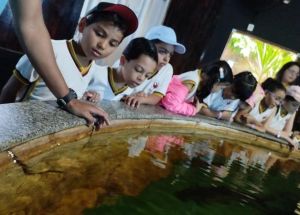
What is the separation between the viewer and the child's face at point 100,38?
7.68ft

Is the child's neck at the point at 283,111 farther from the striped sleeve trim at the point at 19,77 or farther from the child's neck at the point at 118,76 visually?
the striped sleeve trim at the point at 19,77

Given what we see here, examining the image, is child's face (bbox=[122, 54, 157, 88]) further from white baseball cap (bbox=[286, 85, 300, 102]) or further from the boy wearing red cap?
white baseball cap (bbox=[286, 85, 300, 102])

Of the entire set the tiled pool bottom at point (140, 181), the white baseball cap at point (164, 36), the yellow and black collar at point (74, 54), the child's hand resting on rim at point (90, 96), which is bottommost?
the tiled pool bottom at point (140, 181)

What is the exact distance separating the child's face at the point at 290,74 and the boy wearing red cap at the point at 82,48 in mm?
4871

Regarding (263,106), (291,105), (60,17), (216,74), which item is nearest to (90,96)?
(216,74)

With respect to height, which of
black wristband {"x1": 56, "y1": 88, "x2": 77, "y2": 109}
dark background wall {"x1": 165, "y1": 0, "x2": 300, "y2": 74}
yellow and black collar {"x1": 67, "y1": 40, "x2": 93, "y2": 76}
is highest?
dark background wall {"x1": 165, "y1": 0, "x2": 300, "y2": 74}

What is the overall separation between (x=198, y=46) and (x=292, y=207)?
5772 millimetres

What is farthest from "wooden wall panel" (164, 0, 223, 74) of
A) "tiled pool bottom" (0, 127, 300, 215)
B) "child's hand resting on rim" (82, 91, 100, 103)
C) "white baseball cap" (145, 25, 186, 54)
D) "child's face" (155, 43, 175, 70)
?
"child's hand resting on rim" (82, 91, 100, 103)

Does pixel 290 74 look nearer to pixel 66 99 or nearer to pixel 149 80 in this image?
pixel 149 80

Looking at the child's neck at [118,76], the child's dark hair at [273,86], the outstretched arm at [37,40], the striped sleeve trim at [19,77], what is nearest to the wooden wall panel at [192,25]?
the child's dark hair at [273,86]

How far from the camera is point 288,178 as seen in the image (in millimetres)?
4117

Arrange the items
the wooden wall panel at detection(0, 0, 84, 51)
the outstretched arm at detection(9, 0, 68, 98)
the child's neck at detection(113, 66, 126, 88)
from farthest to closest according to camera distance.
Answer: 1. the wooden wall panel at detection(0, 0, 84, 51)
2. the child's neck at detection(113, 66, 126, 88)
3. the outstretched arm at detection(9, 0, 68, 98)

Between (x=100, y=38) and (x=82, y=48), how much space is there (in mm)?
182

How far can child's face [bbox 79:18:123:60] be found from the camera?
7.68 feet
